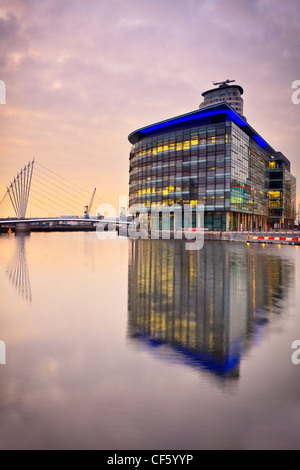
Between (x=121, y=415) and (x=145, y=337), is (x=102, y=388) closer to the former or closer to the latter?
(x=121, y=415)

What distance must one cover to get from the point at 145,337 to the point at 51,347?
2797mm

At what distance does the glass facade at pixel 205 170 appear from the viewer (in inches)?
3605

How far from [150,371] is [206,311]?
541 centimetres

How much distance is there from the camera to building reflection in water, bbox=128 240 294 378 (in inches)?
320

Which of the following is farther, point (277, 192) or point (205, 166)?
point (277, 192)

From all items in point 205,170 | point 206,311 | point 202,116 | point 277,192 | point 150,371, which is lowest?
point 150,371

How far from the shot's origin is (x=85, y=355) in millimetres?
7801

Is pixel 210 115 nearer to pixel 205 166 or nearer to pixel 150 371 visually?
pixel 205 166

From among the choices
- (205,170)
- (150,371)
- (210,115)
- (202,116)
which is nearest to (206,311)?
(150,371)

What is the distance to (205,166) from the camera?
94750 mm

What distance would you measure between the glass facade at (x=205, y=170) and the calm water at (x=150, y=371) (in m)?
81.6

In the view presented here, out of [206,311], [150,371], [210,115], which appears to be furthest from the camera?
[210,115]

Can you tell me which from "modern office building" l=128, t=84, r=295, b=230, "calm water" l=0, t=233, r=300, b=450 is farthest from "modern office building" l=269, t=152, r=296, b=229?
"calm water" l=0, t=233, r=300, b=450

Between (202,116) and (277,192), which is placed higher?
(202,116)
